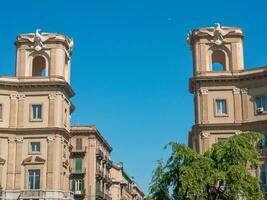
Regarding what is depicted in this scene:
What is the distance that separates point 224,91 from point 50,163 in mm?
21207

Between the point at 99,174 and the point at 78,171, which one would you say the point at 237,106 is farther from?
the point at 99,174

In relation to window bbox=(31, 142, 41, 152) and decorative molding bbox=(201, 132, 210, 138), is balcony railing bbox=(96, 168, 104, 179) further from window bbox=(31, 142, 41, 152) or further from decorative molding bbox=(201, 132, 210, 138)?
decorative molding bbox=(201, 132, 210, 138)

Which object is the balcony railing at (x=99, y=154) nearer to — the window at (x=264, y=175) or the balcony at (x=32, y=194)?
the balcony at (x=32, y=194)

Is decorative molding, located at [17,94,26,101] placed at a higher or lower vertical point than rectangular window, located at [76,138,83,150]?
higher

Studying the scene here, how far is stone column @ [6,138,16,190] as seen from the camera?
6731 centimetres

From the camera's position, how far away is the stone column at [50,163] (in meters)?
67.1

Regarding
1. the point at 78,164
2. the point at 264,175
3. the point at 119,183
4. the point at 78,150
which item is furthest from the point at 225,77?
the point at 119,183

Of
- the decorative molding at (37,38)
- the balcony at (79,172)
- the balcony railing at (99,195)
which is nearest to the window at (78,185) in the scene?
the balcony at (79,172)

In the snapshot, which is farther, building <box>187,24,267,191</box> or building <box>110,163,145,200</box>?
building <box>110,163,145,200</box>

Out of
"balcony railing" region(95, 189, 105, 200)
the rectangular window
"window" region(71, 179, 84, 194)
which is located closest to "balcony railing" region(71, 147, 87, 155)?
the rectangular window

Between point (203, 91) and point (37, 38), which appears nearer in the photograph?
point (203, 91)

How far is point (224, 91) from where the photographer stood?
67.1m

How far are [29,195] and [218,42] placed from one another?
2759 cm

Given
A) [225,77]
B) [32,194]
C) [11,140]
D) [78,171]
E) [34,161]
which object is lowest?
[32,194]
